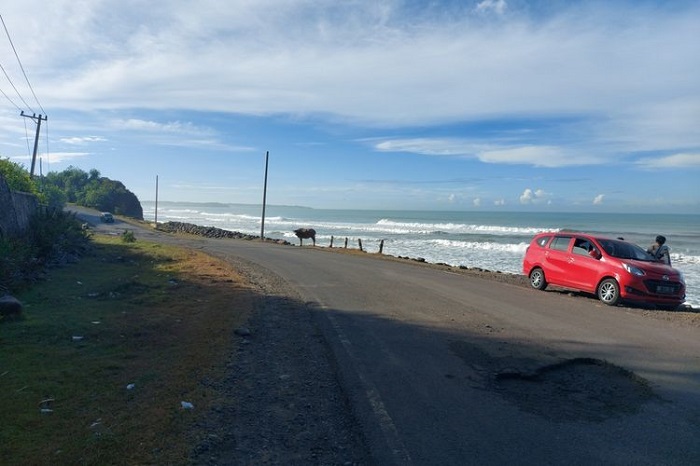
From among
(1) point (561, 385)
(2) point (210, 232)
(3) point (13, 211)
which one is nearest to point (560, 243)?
(1) point (561, 385)

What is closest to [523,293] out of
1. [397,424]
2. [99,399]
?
[397,424]

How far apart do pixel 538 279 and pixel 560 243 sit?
47.2 inches

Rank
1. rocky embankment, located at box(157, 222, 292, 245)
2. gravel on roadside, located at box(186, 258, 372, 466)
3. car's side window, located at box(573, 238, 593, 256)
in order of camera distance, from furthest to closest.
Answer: rocky embankment, located at box(157, 222, 292, 245) < car's side window, located at box(573, 238, 593, 256) < gravel on roadside, located at box(186, 258, 372, 466)

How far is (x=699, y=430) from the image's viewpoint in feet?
16.3

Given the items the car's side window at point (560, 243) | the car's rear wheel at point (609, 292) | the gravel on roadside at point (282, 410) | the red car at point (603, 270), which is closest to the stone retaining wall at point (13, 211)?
the gravel on roadside at point (282, 410)

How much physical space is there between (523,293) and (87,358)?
10619 millimetres

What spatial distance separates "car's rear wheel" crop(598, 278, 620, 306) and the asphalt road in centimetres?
68

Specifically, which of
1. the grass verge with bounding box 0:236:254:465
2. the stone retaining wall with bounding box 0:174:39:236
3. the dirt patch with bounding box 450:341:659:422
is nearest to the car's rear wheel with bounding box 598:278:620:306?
the dirt patch with bounding box 450:341:659:422

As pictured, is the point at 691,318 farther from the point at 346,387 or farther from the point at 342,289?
the point at 346,387

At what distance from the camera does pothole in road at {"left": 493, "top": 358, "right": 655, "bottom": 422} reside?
546 cm

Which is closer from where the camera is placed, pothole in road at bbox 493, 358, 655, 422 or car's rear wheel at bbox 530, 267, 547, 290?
pothole in road at bbox 493, 358, 655, 422

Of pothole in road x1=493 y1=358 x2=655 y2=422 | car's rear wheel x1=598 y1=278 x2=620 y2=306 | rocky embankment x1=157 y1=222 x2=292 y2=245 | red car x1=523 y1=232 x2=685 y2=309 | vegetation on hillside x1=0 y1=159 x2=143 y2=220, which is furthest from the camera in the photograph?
vegetation on hillside x1=0 y1=159 x2=143 y2=220

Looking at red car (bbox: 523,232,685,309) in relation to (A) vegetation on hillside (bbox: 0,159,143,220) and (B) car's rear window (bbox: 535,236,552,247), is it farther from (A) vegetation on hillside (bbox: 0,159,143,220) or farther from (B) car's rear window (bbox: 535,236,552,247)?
(A) vegetation on hillside (bbox: 0,159,143,220)

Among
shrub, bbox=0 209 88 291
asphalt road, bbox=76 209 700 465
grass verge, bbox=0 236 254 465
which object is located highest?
shrub, bbox=0 209 88 291
